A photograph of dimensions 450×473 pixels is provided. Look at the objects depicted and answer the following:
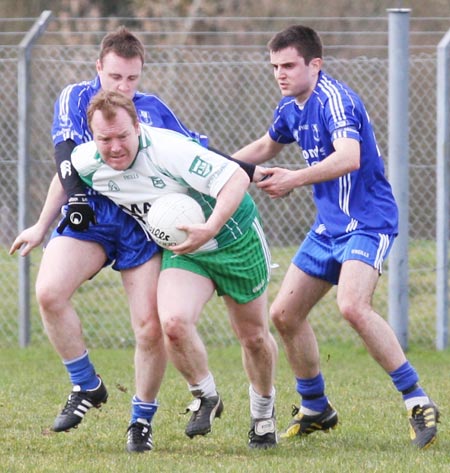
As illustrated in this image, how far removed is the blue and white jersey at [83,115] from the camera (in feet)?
20.5

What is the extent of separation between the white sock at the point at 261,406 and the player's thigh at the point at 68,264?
42.2 inches

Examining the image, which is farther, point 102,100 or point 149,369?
point 149,369

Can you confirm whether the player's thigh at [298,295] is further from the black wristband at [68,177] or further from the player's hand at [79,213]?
the black wristband at [68,177]

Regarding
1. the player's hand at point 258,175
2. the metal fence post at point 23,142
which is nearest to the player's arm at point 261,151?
the player's hand at point 258,175

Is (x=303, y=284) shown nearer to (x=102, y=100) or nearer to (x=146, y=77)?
(x=102, y=100)

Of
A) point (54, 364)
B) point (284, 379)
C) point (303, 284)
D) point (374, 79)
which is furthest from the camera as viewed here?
point (374, 79)

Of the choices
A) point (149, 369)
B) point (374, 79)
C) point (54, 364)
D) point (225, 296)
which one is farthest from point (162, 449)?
point (374, 79)

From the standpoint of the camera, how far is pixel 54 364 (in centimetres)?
979

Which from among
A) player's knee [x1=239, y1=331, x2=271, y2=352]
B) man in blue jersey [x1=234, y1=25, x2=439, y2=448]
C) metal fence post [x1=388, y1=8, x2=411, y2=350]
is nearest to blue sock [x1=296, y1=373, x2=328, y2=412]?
man in blue jersey [x1=234, y1=25, x2=439, y2=448]

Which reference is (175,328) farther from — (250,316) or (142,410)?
(142,410)

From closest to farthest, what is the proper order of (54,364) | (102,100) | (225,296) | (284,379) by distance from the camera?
(102,100) → (225,296) → (284,379) → (54,364)

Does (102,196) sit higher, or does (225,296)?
(102,196)

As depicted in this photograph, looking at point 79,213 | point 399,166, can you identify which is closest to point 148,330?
point 79,213

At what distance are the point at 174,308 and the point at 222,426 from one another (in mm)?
1427
